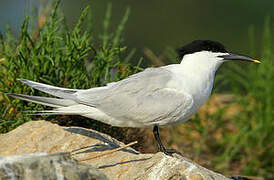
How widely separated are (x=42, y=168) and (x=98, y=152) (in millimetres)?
736

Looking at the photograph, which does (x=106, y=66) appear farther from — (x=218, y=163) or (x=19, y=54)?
(x=218, y=163)

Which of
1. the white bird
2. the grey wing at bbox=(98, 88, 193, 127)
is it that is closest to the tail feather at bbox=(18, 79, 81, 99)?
the white bird

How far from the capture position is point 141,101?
7.58 ft

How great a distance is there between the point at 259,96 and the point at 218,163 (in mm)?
668

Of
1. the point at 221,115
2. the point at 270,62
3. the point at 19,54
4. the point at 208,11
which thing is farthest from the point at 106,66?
the point at 208,11

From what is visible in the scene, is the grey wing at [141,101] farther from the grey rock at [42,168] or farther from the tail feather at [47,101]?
the grey rock at [42,168]

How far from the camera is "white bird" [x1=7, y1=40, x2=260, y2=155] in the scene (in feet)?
7.47

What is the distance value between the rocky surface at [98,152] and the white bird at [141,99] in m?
0.12

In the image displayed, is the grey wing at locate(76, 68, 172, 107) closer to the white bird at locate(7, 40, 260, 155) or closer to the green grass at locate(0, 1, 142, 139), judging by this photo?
the white bird at locate(7, 40, 260, 155)

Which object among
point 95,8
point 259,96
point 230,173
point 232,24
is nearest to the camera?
point 230,173

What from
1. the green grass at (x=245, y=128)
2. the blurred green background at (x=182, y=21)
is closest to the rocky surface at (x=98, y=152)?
the green grass at (x=245, y=128)

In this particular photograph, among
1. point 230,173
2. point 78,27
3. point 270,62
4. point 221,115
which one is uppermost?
point 78,27

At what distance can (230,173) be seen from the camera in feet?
11.3

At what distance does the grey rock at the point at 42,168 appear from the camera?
1.50 metres
